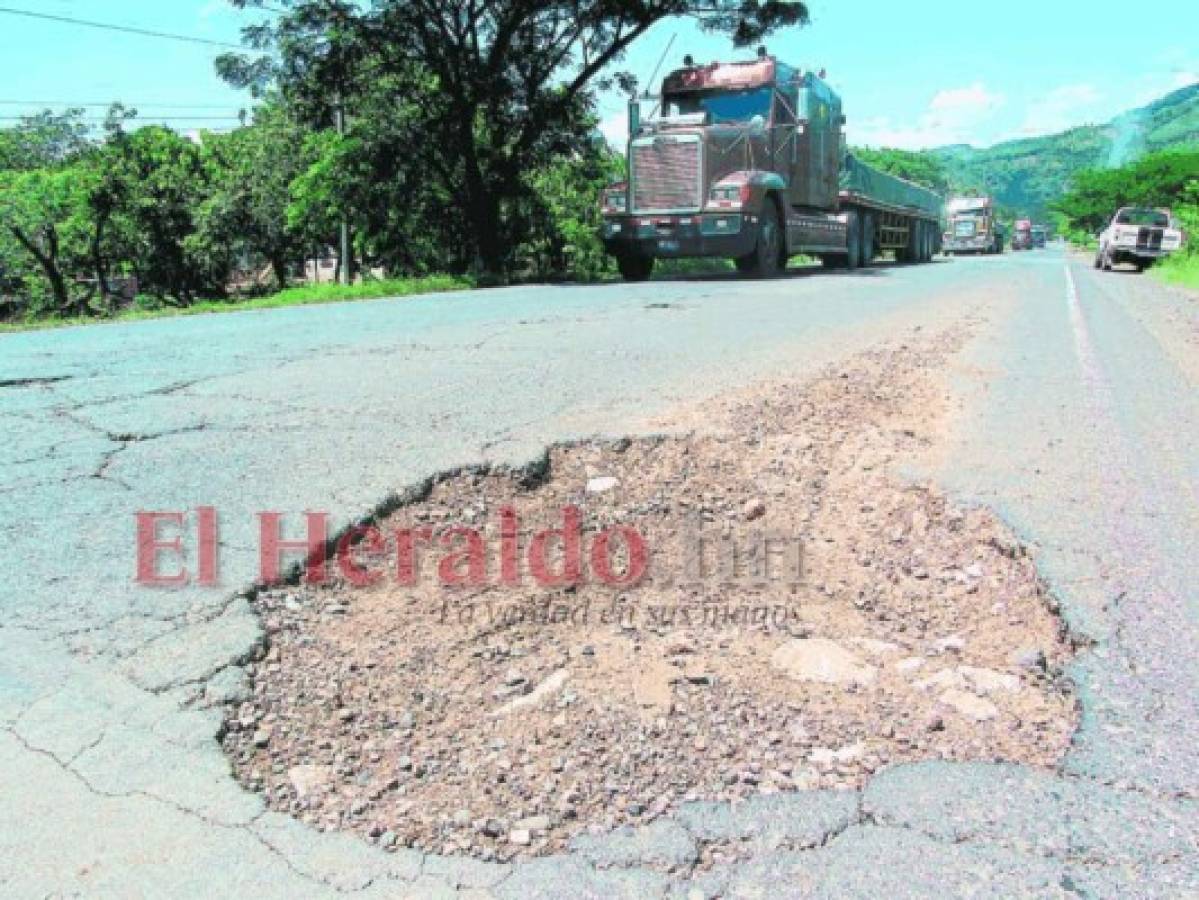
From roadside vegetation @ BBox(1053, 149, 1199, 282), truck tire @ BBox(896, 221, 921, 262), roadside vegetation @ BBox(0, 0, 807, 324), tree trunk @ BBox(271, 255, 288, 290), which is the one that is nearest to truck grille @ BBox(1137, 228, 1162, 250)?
truck tire @ BBox(896, 221, 921, 262)

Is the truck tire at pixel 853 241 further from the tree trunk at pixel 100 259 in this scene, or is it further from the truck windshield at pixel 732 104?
the tree trunk at pixel 100 259

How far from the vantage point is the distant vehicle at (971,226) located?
43.4m

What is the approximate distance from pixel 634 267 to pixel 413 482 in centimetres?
1378

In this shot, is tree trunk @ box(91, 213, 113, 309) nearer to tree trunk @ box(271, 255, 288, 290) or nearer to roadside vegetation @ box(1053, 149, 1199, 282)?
tree trunk @ box(271, 255, 288, 290)

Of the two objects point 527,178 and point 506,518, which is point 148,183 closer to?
point 527,178

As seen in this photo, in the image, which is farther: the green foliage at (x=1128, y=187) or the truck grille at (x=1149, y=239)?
the green foliage at (x=1128, y=187)

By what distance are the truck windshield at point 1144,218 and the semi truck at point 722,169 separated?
34.9 feet

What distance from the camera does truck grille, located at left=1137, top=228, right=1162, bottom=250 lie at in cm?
2228

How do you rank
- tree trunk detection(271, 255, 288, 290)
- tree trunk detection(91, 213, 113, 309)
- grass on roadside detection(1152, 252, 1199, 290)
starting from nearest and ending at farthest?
grass on roadside detection(1152, 252, 1199, 290) < tree trunk detection(91, 213, 113, 309) < tree trunk detection(271, 255, 288, 290)

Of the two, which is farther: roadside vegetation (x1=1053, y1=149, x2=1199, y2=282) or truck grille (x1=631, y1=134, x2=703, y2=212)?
roadside vegetation (x1=1053, y1=149, x2=1199, y2=282)

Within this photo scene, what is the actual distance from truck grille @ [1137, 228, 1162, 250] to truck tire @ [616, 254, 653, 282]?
43.5ft

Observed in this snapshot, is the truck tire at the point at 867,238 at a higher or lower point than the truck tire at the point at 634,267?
higher

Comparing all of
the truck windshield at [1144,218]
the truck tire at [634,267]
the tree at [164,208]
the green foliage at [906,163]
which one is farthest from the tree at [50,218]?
the green foliage at [906,163]

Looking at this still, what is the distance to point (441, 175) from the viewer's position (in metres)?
19.0
